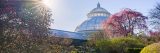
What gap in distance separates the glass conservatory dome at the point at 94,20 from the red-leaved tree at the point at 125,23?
2952 cm

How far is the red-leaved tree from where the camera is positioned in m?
37.1

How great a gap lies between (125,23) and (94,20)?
36061 millimetres

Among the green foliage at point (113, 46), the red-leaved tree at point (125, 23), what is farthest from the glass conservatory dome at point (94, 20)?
the green foliage at point (113, 46)

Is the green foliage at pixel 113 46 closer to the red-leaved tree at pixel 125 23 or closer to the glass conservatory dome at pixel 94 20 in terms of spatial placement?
the red-leaved tree at pixel 125 23

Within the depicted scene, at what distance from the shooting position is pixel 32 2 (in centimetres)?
827

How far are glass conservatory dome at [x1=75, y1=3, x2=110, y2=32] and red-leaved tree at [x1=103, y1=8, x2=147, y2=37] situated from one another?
29522 mm

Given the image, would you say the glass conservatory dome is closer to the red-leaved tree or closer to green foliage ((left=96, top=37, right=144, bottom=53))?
the red-leaved tree

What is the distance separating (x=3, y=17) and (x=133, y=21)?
3066 centimetres

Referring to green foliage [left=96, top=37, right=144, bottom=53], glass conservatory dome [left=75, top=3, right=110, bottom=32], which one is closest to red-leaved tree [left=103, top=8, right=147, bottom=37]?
green foliage [left=96, top=37, right=144, bottom=53]

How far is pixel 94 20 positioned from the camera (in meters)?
73.2

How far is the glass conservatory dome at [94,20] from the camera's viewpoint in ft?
228

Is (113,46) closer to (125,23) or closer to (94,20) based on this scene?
(125,23)

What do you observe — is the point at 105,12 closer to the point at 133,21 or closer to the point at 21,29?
the point at 133,21

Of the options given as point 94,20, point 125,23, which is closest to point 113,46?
point 125,23
